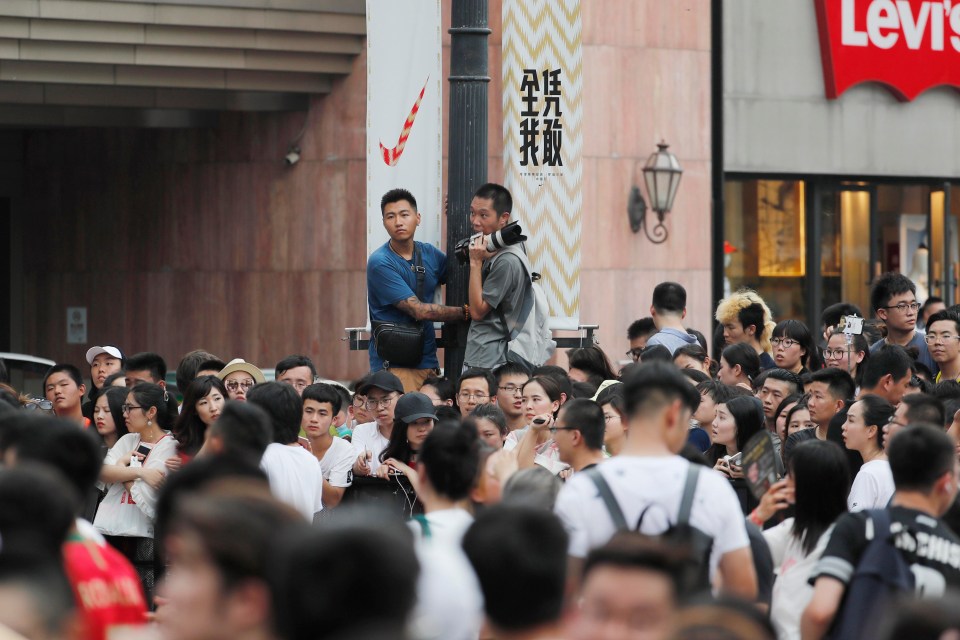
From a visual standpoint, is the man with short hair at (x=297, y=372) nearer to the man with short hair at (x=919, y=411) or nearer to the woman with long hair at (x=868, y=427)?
the woman with long hair at (x=868, y=427)

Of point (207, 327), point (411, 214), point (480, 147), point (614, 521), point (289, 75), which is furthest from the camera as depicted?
point (207, 327)

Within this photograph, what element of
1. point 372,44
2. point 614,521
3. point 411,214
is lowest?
point 614,521

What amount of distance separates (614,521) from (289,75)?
12288mm

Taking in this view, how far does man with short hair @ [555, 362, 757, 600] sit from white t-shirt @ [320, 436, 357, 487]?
357cm

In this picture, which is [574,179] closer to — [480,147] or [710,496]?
[480,147]

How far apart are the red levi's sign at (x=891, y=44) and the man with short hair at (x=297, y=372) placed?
10432mm

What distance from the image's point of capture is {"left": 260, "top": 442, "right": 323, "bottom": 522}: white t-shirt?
6.89m

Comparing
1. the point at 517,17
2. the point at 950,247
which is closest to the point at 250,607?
the point at 517,17

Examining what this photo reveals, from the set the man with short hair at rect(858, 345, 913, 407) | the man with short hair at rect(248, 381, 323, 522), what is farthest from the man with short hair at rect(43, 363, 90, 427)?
the man with short hair at rect(858, 345, 913, 407)

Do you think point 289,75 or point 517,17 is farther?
point 289,75

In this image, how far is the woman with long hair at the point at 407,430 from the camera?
26.9 feet

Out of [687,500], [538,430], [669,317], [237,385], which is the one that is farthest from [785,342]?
[687,500]

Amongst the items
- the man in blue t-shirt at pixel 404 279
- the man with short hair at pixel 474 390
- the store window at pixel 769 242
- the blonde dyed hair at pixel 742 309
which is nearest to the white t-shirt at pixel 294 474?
the man with short hair at pixel 474 390

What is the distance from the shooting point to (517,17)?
11672mm
